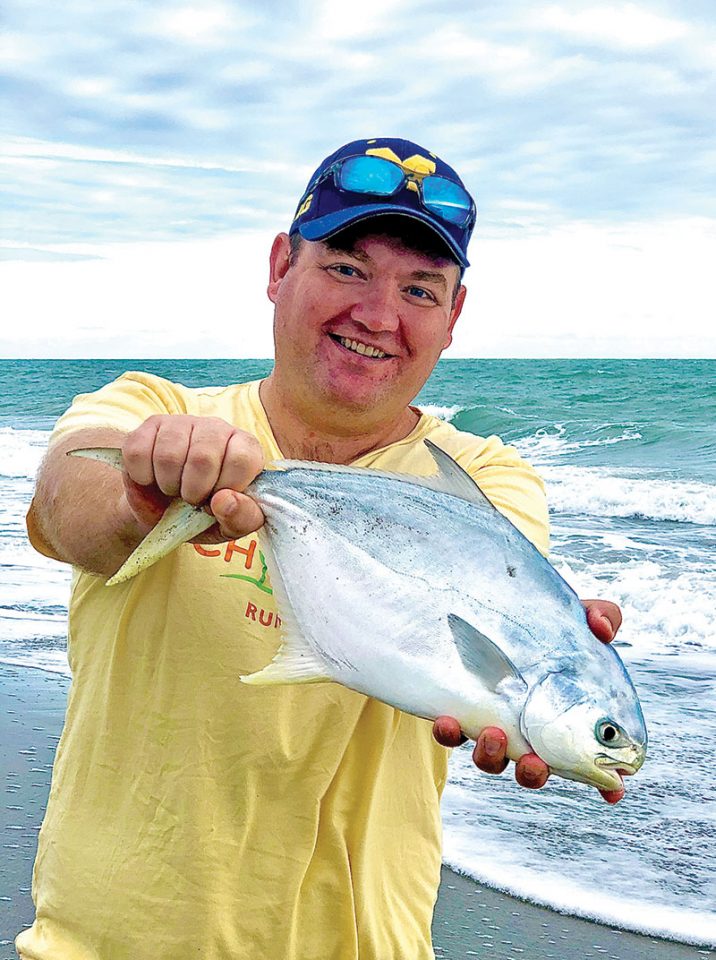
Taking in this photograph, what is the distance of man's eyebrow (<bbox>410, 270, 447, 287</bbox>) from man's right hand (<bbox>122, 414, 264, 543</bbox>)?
64cm

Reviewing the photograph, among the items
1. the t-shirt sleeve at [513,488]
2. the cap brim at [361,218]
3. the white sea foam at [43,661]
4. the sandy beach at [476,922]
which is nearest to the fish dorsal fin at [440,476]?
the t-shirt sleeve at [513,488]

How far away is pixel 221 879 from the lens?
6.68ft

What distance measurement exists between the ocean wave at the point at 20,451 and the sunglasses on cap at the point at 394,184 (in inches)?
486

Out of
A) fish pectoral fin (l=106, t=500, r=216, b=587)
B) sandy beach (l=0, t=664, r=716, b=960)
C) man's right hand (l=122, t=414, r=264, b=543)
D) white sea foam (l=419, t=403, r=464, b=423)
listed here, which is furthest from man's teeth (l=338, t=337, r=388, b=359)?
white sea foam (l=419, t=403, r=464, b=423)

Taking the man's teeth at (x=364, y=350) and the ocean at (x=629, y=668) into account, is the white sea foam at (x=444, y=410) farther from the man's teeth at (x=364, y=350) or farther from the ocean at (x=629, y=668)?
the man's teeth at (x=364, y=350)

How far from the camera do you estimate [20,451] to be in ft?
71.6

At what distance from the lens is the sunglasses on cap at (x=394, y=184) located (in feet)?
7.30

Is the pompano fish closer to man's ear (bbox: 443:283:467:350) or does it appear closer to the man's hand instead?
the man's hand

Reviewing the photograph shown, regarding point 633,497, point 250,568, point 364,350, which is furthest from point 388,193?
point 633,497

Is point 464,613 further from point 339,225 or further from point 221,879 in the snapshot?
point 339,225

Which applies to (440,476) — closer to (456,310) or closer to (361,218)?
(361,218)

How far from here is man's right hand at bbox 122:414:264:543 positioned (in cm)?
169

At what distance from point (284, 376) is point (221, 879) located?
0.96 metres

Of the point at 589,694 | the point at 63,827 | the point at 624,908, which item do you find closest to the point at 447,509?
the point at 589,694
